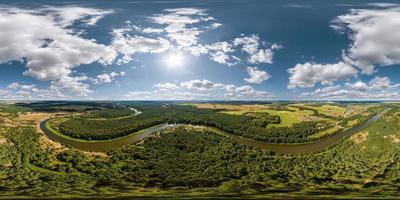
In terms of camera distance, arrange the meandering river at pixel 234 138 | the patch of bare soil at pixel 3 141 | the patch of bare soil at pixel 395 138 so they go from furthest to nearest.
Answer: the patch of bare soil at pixel 395 138, the patch of bare soil at pixel 3 141, the meandering river at pixel 234 138

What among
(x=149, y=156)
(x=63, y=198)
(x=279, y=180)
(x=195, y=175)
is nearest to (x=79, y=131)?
(x=149, y=156)

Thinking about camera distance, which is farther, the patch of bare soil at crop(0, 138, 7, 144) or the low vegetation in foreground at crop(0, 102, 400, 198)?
the patch of bare soil at crop(0, 138, 7, 144)

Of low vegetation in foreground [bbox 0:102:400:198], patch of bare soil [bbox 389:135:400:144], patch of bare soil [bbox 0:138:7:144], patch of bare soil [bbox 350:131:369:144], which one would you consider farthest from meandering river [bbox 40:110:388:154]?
patch of bare soil [bbox 0:138:7:144]

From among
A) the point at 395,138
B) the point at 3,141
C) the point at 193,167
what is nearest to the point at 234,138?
the point at 193,167

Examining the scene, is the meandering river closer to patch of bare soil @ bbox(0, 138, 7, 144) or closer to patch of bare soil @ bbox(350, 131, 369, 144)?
patch of bare soil @ bbox(350, 131, 369, 144)

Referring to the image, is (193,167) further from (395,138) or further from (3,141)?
(395,138)

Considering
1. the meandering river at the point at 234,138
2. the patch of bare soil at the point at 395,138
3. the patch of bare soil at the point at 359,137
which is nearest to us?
the meandering river at the point at 234,138

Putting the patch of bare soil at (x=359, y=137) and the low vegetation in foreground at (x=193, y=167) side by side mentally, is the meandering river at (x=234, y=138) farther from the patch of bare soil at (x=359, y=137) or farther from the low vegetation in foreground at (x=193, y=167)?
the low vegetation in foreground at (x=193, y=167)

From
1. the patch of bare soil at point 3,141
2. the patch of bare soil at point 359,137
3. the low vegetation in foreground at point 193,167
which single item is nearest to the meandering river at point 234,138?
the patch of bare soil at point 359,137
